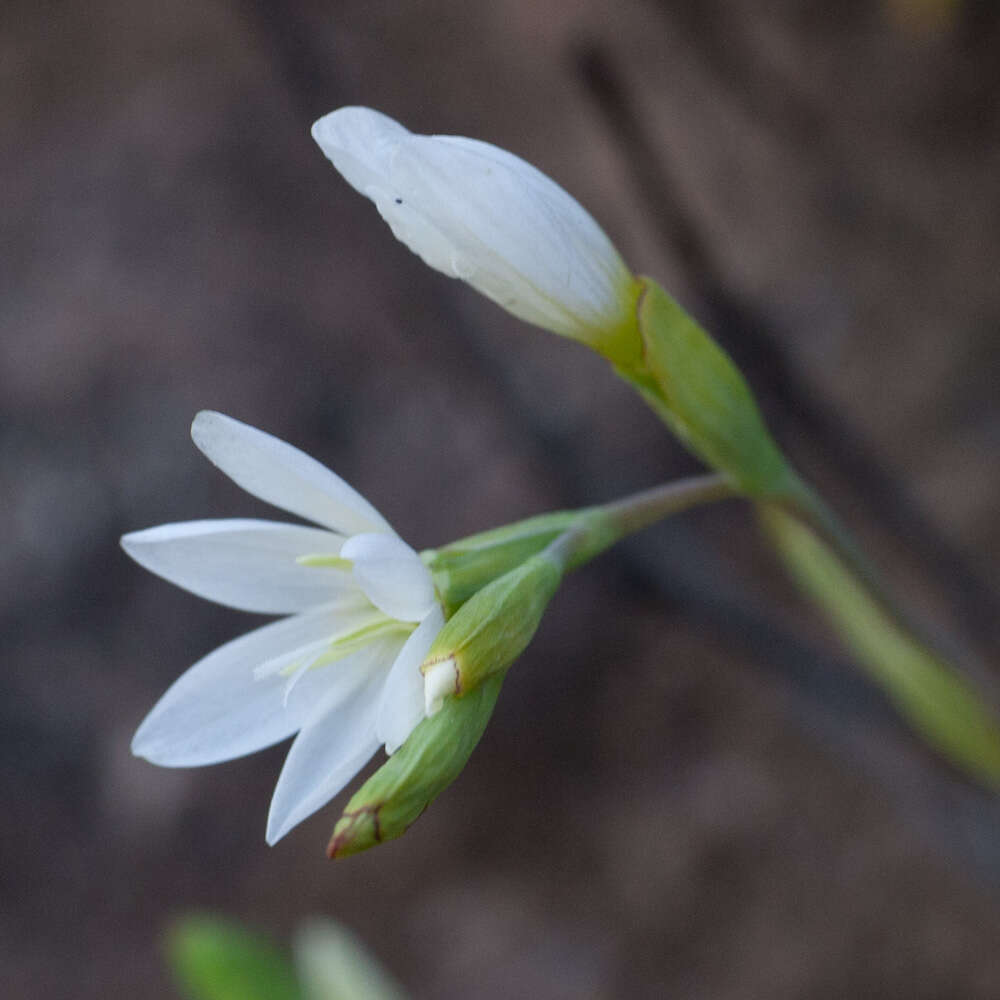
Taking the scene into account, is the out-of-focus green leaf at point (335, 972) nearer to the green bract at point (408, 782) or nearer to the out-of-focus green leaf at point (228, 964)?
the out-of-focus green leaf at point (228, 964)

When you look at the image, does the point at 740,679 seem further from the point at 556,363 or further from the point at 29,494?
the point at 29,494

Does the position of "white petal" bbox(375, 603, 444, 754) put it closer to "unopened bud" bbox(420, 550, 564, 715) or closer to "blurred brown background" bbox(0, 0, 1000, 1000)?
"unopened bud" bbox(420, 550, 564, 715)

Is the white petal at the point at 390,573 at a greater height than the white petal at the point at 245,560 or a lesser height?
lesser

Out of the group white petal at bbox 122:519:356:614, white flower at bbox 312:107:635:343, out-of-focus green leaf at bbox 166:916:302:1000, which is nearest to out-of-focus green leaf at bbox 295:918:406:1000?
out-of-focus green leaf at bbox 166:916:302:1000

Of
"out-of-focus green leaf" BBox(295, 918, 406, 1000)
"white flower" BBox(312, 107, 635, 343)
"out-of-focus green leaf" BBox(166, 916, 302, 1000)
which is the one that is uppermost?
"white flower" BBox(312, 107, 635, 343)

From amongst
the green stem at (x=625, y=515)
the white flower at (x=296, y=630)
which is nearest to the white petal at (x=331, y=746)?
the white flower at (x=296, y=630)

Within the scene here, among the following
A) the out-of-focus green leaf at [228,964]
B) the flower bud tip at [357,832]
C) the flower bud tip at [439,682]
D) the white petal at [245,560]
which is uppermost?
the white petal at [245,560]

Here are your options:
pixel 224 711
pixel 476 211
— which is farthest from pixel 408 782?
pixel 476 211
